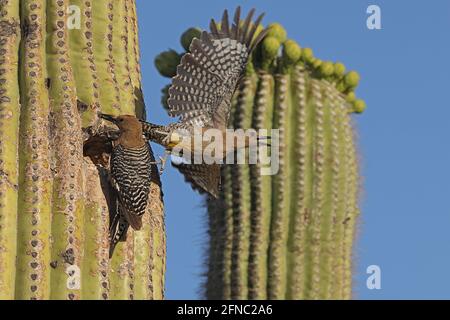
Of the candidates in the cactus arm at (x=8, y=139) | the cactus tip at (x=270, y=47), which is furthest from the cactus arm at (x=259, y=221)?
the cactus arm at (x=8, y=139)

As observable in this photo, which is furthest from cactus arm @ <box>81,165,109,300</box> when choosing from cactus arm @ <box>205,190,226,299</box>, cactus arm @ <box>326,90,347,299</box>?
cactus arm @ <box>326,90,347,299</box>

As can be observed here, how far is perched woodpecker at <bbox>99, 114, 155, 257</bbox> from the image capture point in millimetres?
4938

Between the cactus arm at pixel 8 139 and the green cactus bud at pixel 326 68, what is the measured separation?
2.82 m

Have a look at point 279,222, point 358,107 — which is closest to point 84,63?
point 279,222

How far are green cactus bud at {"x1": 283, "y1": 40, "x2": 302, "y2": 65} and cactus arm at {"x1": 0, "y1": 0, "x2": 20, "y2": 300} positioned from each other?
2595 mm

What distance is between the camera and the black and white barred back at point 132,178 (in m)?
4.96

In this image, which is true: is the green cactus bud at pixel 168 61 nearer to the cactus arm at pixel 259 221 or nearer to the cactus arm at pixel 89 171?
the cactus arm at pixel 259 221

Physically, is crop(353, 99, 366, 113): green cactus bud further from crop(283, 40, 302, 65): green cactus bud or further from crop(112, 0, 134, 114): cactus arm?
crop(112, 0, 134, 114): cactus arm

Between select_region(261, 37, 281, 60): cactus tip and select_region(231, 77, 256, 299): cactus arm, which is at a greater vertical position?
select_region(261, 37, 281, 60): cactus tip

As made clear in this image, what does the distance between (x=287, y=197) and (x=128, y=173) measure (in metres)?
2.00

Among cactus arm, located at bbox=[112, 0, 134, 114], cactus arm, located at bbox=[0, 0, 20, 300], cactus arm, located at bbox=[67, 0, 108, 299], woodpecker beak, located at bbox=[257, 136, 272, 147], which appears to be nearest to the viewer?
cactus arm, located at bbox=[0, 0, 20, 300]

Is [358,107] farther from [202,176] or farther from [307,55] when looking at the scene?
[202,176]

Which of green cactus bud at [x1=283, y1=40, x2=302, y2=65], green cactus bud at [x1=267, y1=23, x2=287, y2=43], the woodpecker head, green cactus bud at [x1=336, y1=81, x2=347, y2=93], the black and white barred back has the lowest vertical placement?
the black and white barred back

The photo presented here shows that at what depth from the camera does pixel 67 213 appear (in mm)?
4645
